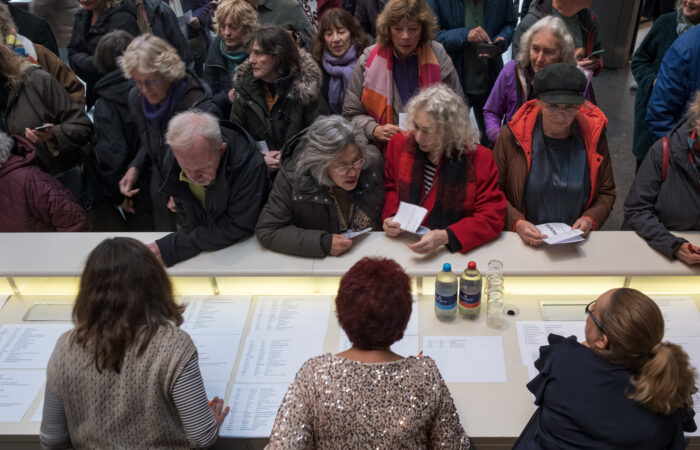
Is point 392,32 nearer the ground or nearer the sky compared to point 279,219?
nearer the sky

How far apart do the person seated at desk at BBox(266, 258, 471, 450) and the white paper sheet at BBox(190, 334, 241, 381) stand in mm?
805

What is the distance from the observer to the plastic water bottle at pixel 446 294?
2.47m

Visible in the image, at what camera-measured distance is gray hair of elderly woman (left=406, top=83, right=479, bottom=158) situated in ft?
8.79

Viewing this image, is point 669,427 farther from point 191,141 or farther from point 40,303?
point 40,303

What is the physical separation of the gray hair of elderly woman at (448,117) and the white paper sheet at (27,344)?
2030mm

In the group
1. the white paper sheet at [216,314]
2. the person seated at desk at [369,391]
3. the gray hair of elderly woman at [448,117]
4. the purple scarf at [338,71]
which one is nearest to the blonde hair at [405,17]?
the purple scarf at [338,71]

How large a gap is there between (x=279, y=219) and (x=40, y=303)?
4.19 feet

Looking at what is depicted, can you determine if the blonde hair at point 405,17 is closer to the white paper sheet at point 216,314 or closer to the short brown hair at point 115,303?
the white paper sheet at point 216,314

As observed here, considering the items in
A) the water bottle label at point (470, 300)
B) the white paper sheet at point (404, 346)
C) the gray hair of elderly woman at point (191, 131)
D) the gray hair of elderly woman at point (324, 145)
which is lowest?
the white paper sheet at point (404, 346)

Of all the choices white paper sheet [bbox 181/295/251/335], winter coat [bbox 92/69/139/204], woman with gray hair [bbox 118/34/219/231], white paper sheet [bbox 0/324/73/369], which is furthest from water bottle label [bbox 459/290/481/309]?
winter coat [bbox 92/69/139/204]

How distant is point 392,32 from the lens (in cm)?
343

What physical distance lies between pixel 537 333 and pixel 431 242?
2.08 feet

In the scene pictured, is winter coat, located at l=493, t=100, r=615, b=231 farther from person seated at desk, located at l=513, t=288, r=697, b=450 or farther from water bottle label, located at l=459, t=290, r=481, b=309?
person seated at desk, located at l=513, t=288, r=697, b=450

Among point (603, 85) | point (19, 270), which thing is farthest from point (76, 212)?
point (603, 85)
